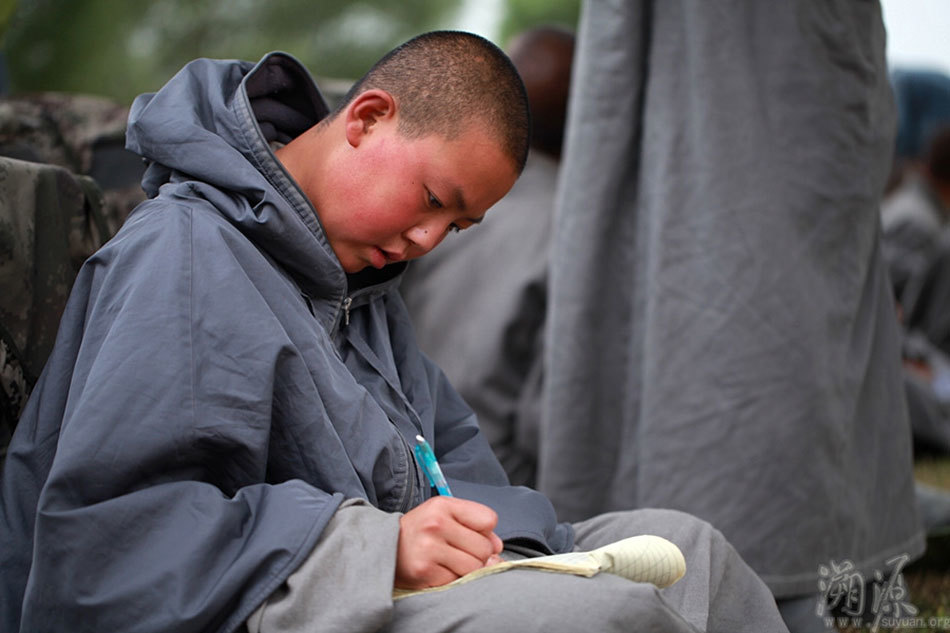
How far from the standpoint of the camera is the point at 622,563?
1.31 metres

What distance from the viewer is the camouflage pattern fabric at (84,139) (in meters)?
2.09

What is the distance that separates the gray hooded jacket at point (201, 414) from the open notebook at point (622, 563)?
0.66 feet

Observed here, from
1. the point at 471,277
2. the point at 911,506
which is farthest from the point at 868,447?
the point at 471,277

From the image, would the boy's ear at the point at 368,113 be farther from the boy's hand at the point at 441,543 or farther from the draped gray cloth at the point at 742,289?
the draped gray cloth at the point at 742,289

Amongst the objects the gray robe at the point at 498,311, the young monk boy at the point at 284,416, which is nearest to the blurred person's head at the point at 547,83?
the gray robe at the point at 498,311

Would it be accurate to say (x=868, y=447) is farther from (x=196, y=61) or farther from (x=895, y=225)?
(x=895, y=225)

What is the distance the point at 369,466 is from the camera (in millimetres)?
1383

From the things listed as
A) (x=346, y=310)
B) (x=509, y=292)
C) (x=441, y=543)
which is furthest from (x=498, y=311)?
(x=441, y=543)

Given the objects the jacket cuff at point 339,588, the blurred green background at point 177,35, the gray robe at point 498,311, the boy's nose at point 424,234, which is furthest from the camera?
the blurred green background at point 177,35

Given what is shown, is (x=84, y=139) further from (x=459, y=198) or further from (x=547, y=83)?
(x=547, y=83)

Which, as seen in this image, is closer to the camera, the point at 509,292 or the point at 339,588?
the point at 339,588

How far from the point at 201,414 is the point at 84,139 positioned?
1170 mm

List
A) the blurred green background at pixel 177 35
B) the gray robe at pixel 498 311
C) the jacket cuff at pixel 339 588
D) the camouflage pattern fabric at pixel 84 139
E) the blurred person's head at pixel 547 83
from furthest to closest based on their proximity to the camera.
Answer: the blurred green background at pixel 177 35
the blurred person's head at pixel 547 83
the gray robe at pixel 498 311
the camouflage pattern fabric at pixel 84 139
the jacket cuff at pixel 339 588

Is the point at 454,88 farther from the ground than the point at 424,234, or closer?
farther from the ground
